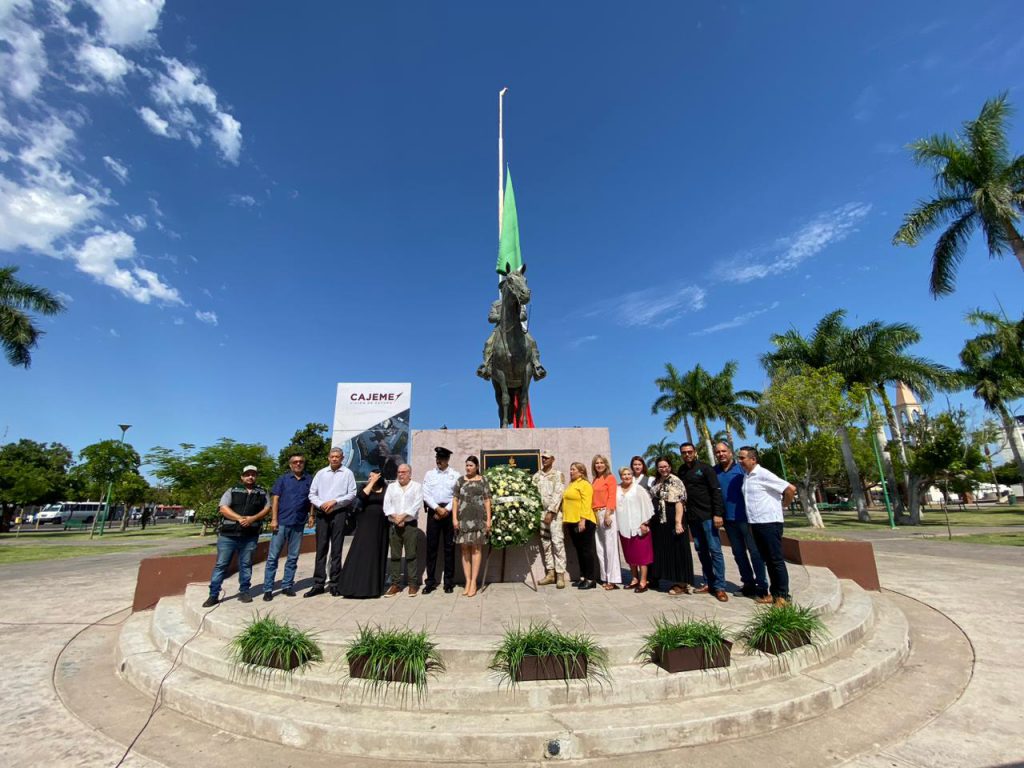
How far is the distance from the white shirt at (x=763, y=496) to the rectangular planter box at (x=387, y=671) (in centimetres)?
390

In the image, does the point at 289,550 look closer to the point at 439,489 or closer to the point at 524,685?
the point at 439,489

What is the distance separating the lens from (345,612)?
493 cm

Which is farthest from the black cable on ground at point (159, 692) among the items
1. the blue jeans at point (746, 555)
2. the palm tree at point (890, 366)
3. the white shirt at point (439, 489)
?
the palm tree at point (890, 366)

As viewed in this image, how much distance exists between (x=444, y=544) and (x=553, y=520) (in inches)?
58.3

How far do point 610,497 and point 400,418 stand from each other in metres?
24.2

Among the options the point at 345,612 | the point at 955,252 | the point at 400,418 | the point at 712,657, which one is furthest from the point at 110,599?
the point at 955,252

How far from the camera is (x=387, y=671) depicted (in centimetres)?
339

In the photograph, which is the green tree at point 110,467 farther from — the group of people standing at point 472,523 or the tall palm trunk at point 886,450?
the tall palm trunk at point 886,450

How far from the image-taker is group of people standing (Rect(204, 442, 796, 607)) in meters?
5.57

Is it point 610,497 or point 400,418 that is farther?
point 400,418

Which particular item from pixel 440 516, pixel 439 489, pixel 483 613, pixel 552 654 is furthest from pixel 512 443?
pixel 552 654

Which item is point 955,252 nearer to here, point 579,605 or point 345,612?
point 579,605

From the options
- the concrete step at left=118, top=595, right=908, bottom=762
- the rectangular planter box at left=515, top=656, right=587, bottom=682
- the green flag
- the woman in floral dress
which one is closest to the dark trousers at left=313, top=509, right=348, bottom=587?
the woman in floral dress

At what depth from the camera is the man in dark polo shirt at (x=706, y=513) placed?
17.8 feet
